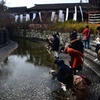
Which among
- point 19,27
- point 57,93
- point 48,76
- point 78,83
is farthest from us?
point 19,27

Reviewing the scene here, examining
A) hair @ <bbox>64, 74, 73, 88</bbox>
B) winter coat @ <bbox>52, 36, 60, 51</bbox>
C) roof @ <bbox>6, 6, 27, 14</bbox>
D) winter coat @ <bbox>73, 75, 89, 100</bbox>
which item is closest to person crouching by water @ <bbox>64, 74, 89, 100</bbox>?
winter coat @ <bbox>73, 75, 89, 100</bbox>

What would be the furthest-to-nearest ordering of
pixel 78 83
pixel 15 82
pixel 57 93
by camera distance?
pixel 15 82 < pixel 57 93 < pixel 78 83

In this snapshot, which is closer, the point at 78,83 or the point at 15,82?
the point at 78,83

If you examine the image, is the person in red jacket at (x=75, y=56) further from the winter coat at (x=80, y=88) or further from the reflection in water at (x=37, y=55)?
the reflection in water at (x=37, y=55)

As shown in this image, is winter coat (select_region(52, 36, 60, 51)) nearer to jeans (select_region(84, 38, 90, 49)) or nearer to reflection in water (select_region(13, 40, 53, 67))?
reflection in water (select_region(13, 40, 53, 67))

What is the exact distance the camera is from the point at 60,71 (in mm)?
6902

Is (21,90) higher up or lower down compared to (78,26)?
lower down

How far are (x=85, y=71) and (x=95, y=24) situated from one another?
1281cm

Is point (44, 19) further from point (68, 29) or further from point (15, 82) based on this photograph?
point (15, 82)

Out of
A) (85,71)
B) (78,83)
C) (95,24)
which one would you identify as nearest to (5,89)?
(78,83)

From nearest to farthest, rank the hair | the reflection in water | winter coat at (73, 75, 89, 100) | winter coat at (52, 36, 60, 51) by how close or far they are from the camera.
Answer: winter coat at (73, 75, 89, 100) < the hair < the reflection in water < winter coat at (52, 36, 60, 51)

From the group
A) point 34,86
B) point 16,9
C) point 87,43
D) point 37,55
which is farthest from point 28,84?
point 16,9

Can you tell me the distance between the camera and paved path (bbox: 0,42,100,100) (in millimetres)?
7125

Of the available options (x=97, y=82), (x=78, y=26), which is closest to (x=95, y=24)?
(x=78, y=26)
